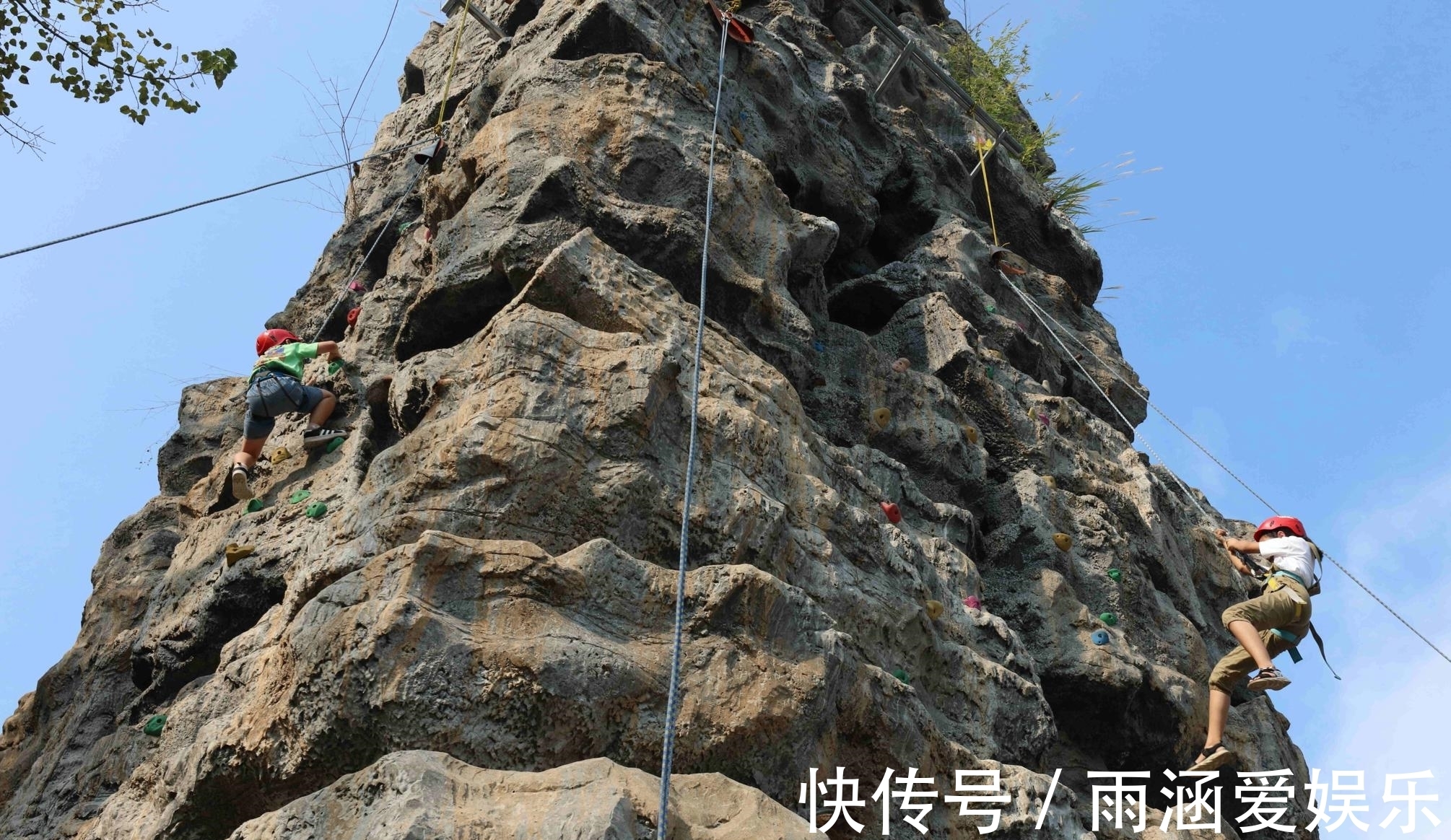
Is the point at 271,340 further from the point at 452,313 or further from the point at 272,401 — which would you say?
the point at 452,313

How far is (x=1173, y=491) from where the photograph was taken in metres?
11.8

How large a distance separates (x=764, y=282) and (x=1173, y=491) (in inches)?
195

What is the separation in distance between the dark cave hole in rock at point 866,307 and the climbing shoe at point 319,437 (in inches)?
167

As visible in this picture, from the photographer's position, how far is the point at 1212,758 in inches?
307

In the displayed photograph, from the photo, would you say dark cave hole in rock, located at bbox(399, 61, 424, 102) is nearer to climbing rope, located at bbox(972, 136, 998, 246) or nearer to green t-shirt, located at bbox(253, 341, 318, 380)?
green t-shirt, located at bbox(253, 341, 318, 380)

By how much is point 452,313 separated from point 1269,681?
4.86 meters

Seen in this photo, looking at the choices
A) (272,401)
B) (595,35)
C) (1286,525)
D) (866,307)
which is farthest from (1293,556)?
(272,401)

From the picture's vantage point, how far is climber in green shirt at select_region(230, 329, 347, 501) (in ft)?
27.1

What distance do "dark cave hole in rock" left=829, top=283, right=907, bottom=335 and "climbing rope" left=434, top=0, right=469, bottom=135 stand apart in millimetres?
3411

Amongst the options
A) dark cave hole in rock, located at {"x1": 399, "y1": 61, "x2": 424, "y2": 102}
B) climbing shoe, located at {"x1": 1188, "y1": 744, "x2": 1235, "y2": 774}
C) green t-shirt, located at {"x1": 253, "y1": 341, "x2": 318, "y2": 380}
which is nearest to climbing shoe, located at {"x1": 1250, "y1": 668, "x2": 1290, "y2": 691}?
climbing shoe, located at {"x1": 1188, "y1": 744, "x2": 1235, "y2": 774}

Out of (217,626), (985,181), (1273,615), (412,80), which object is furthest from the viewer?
(985,181)

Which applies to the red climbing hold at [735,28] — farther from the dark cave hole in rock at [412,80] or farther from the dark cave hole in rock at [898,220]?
the dark cave hole in rock at [412,80]

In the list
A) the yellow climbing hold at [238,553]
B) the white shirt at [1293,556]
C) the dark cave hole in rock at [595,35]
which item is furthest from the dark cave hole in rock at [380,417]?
the white shirt at [1293,556]

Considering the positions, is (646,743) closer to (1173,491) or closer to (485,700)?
(485,700)
